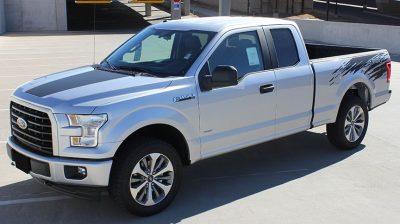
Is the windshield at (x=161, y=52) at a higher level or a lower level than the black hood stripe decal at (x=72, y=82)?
higher

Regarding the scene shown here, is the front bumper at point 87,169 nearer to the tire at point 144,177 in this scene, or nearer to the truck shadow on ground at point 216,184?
the tire at point 144,177

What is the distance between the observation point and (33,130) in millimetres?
4957

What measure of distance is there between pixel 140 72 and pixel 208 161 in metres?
1.86

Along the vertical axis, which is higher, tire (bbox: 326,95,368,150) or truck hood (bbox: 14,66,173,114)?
truck hood (bbox: 14,66,173,114)

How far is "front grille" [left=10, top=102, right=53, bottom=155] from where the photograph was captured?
188 inches

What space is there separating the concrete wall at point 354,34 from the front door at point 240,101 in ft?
52.3

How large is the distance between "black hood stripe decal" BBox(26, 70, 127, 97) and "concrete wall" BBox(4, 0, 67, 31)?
87.3ft

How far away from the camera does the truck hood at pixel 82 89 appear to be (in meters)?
4.71

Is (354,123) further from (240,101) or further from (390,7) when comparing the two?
(390,7)

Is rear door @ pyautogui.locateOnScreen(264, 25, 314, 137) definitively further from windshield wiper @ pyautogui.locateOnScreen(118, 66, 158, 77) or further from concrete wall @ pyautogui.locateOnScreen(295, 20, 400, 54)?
concrete wall @ pyautogui.locateOnScreen(295, 20, 400, 54)

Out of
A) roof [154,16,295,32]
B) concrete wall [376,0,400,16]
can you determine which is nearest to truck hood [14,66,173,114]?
roof [154,16,295,32]

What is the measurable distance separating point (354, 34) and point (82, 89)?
19718 millimetres

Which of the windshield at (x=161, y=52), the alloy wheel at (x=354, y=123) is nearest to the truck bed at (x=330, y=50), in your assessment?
the alloy wheel at (x=354, y=123)

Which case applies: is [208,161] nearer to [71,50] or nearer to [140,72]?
[140,72]
